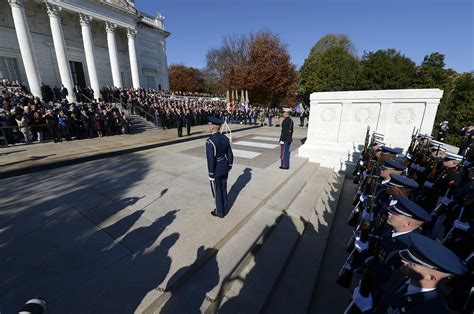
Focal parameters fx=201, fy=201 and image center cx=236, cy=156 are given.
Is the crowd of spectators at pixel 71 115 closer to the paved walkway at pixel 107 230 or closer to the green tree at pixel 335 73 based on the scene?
the paved walkway at pixel 107 230

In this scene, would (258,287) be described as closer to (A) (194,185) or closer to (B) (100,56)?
(A) (194,185)

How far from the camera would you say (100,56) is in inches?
891

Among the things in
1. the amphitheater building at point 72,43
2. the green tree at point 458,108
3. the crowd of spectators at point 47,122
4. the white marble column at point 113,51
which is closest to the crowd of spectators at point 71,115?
the crowd of spectators at point 47,122

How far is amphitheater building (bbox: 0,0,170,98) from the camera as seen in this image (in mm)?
15805

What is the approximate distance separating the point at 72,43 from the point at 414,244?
28608 mm

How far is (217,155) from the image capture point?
12.4 ft

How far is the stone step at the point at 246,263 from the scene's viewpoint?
7.78 ft

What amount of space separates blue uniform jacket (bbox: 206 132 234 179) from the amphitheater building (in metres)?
19.9

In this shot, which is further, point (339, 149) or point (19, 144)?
point (19, 144)

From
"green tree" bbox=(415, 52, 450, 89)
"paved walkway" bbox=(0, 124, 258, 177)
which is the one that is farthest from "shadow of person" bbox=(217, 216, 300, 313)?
"green tree" bbox=(415, 52, 450, 89)

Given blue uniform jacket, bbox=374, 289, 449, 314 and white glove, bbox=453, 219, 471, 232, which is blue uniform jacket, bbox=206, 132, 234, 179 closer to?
blue uniform jacket, bbox=374, 289, 449, 314

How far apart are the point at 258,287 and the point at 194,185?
3.33 metres

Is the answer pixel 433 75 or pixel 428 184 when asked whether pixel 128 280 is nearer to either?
pixel 428 184

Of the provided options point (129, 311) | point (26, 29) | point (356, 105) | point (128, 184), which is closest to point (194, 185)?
point (128, 184)
